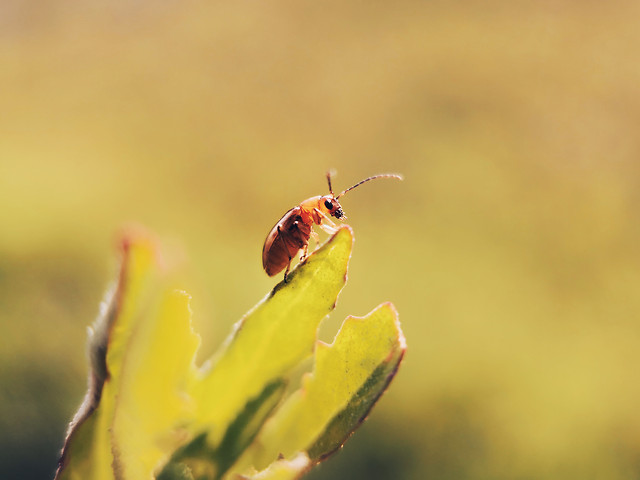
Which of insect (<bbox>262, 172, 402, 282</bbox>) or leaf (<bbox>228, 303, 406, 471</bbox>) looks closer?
leaf (<bbox>228, 303, 406, 471</bbox>)

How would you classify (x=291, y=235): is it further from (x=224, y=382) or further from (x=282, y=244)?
(x=224, y=382)

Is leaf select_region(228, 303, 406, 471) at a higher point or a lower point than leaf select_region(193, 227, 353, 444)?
lower

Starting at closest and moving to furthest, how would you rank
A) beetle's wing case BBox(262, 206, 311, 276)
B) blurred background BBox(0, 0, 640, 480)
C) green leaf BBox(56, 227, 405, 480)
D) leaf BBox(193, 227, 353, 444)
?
1. green leaf BBox(56, 227, 405, 480)
2. leaf BBox(193, 227, 353, 444)
3. beetle's wing case BBox(262, 206, 311, 276)
4. blurred background BBox(0, 0, 640, 480)

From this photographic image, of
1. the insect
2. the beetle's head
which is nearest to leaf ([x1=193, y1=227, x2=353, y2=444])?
the insect

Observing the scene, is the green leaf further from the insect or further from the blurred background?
the insect

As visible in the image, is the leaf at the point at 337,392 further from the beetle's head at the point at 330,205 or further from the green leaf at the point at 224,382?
the beetle's head at the point at 330,205

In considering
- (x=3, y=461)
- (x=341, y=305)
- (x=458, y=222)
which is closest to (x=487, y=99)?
(x=458, y=222)
